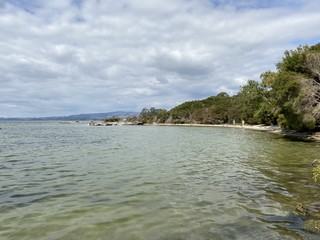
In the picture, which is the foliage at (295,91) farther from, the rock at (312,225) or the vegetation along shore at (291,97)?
the rock at (312,225)

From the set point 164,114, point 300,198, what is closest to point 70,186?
point 300,198

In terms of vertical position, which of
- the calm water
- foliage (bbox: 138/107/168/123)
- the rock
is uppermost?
foliage (bbox: 138/107/168/123)

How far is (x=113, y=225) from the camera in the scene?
922 centimetres

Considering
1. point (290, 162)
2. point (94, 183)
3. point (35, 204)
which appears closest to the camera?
point (35, 204)

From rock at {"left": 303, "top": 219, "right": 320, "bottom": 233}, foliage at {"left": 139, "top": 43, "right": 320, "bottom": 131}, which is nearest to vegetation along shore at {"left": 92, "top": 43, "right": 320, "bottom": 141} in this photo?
foliage at {"left": 139, "top": 43, "right": 320, "bottom": 131}

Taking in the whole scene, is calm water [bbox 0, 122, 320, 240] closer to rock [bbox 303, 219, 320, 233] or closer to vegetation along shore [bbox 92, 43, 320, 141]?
rock [bbox 303, 219, 320, 233]

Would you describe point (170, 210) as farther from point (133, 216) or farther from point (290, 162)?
point (290, 162)

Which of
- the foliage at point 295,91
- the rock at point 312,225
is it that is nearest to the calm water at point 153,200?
the rock at point 312,225

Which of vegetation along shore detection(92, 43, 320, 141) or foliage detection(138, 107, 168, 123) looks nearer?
vegetation along shore detection(92, 43, 320, 141)

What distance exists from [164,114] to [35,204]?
508ft

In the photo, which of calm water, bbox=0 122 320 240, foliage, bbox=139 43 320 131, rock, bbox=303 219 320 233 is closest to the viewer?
rock, bbox=303 219 320 233

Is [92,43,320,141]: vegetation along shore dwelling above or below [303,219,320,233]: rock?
above

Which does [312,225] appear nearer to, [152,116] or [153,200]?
[153,200]

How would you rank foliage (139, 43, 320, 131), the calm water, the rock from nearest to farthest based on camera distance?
the rock < the calm water < foliage (139, 43, 320, 131)
